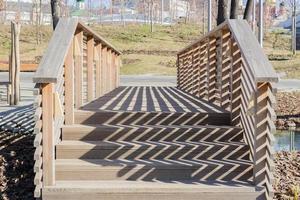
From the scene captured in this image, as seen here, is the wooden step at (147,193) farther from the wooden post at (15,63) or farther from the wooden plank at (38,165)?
the wooden post at (15,63)

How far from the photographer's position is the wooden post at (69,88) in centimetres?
646

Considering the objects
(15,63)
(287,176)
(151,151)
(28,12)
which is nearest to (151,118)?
(151,151)

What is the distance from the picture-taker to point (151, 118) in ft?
22.4

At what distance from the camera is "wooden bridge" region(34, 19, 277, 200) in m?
5.37

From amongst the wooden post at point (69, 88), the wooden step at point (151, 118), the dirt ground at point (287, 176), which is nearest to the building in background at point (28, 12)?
the dirt ground at point (287, 176)

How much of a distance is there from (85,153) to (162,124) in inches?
44.2

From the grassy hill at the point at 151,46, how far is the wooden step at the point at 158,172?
2651 centimetres

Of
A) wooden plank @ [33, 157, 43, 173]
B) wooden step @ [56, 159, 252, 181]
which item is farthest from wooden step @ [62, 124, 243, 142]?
wooden plank @ [33, 157, 43, 173]

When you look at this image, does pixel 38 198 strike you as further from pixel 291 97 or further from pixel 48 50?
pixel 291 97

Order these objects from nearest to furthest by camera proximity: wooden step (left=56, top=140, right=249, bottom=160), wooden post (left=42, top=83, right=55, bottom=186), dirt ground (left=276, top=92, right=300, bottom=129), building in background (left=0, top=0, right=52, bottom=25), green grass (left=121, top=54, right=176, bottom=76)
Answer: wooden post (left=42, top=83, right=55, bottom=186)
wooden step (left=56, top=140, right=249, bottom=160)
dirt ground (left=276, top=92, right=300, bottom=129)
green grass (left=121, top=54, right=176, bottom=76)
building in background (left=0, top=0, right=52, bottom=25)

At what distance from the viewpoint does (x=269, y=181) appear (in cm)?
542

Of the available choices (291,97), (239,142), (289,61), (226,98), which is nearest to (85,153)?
(239,142)

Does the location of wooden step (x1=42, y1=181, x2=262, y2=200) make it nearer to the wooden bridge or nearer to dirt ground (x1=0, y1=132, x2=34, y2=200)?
the wooden bridge

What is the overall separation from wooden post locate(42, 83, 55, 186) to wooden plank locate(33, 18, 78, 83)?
0.45 feet
